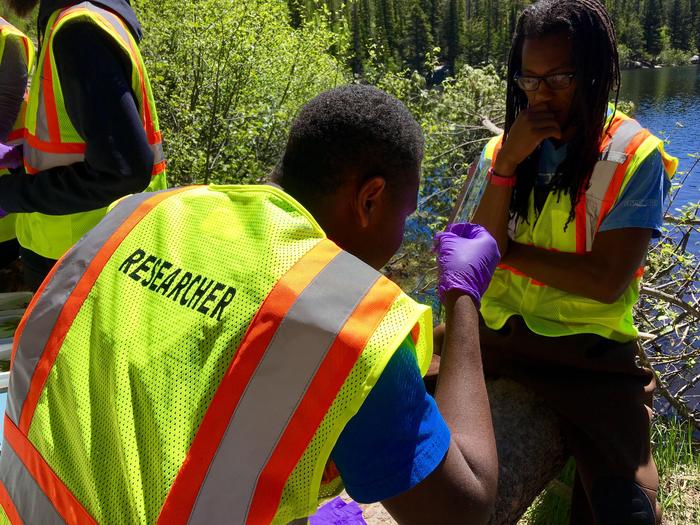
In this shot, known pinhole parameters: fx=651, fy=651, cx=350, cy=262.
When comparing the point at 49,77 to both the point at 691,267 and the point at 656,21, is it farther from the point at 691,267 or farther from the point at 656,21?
the point at 656,21

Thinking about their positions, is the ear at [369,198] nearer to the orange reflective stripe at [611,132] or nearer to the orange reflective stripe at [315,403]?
the orange reflective stripe at [315,403]

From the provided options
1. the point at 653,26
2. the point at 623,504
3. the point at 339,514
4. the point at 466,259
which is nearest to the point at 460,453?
the point at 466,259

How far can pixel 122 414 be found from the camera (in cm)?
113

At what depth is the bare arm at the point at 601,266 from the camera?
2127mm

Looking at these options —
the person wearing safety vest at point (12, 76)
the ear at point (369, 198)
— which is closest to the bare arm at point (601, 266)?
the ear at point (369, 198)

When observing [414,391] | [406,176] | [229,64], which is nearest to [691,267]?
[406,176]

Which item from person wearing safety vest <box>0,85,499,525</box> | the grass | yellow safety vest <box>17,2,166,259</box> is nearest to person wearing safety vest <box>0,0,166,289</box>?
yellow safety vest <box>17,2,166,259</box>

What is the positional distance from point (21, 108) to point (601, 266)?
256cm

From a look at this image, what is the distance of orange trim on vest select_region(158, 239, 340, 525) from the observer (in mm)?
1054

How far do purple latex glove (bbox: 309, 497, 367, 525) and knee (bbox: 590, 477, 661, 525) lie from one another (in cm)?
84

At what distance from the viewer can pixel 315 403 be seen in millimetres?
1060

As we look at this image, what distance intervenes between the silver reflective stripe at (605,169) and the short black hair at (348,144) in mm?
980

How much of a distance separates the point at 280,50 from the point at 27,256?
7483mm

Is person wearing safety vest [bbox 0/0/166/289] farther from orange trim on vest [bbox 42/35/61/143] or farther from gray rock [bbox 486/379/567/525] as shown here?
gray rock [bbox 486/379/567/525]
